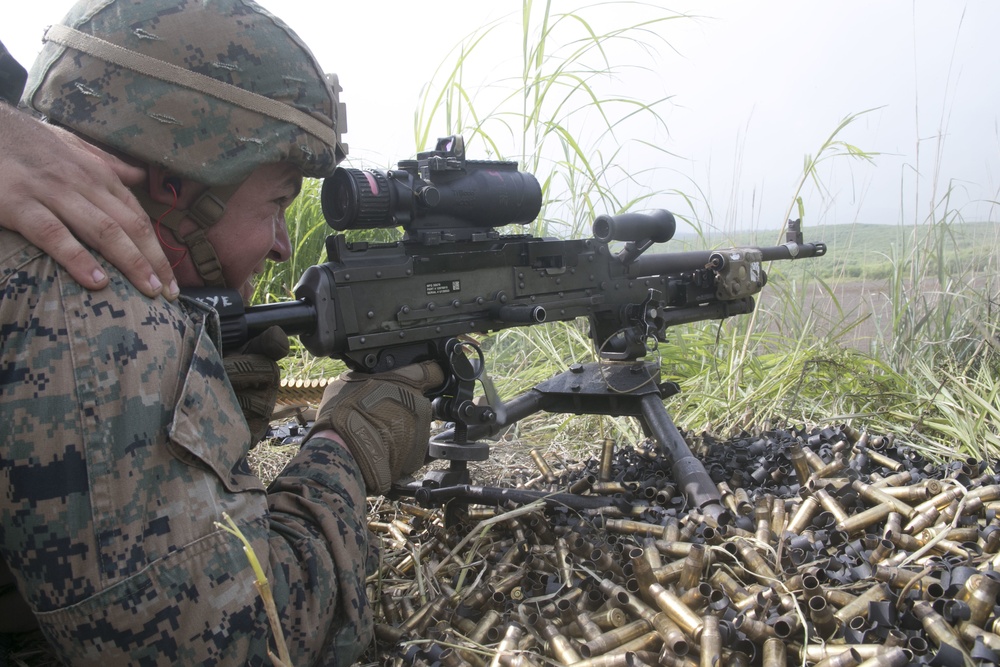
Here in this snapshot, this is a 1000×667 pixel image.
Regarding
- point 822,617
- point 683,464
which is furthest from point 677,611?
point 683,464

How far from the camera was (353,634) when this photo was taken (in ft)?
6.59

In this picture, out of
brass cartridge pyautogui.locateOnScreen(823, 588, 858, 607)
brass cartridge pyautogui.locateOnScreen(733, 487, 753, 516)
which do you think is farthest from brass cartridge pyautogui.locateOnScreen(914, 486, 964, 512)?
brass cartridge pyautogui.locateOnScreen(823, 588, 858, 607)

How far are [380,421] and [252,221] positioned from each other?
0.79 meters

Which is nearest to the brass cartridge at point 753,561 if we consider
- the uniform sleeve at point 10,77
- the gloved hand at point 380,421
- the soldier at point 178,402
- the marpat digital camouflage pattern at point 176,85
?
the gloved hand at point 380,421

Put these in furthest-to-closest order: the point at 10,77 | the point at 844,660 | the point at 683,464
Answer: the point at 683,464 → the point at 844,660 → the point at 10,77

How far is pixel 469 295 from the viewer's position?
3.34 m

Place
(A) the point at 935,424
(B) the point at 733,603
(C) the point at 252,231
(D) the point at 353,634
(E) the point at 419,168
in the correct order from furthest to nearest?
(A) the point at 935,424 < (E) the point at 419,168 < (B) the point at 733,603 < (C) the point at 252,231 < (D) the point at 353,634

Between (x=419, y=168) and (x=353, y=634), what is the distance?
1.84m

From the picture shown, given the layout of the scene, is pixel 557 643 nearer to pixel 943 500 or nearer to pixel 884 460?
pixel 943 500

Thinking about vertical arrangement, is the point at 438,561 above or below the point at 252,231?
below

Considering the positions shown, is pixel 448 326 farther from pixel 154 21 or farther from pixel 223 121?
pixel 154 21

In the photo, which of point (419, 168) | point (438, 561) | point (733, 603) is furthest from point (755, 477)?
point (419, 168)

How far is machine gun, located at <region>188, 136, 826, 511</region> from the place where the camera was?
2.88 meters

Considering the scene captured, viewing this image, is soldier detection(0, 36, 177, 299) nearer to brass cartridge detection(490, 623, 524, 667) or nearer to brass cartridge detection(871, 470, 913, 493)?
brass cartridge detection(490, 623, 524, 667)
